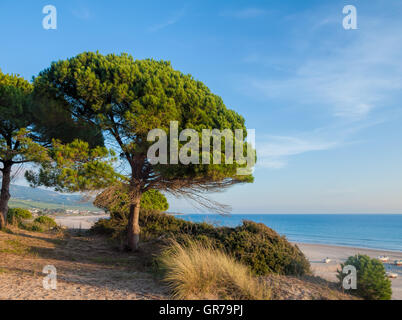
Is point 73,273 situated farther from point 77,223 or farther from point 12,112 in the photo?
point 77,223

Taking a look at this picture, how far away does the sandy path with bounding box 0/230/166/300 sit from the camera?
522 cm

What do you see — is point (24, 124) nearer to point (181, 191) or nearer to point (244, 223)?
point (181, 191)

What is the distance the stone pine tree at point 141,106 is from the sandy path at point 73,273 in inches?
92.0

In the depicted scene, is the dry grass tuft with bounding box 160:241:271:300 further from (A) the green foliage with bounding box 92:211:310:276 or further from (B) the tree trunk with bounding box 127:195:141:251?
(B) the tree trunk with bounding box 127:195:141:251

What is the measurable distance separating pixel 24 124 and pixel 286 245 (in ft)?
37.6

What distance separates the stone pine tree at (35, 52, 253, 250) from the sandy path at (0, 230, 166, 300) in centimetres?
234

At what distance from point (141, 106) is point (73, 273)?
5.09 m

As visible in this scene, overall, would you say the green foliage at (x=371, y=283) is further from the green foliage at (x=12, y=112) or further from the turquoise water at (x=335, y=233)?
the green foliage at (x=12, y=112)

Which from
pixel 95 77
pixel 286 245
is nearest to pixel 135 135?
pixel 95 77

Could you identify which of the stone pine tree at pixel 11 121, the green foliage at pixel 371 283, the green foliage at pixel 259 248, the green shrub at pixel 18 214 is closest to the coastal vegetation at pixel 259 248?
the green foliage at pixel 259 248

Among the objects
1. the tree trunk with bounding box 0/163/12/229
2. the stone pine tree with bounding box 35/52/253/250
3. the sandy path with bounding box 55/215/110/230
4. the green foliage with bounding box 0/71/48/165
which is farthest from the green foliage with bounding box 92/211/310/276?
the sandy path with bounding box 55/215/110/230

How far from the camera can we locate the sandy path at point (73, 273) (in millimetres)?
5217

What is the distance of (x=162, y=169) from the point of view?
371 inches

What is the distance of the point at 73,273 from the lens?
22.7ft
